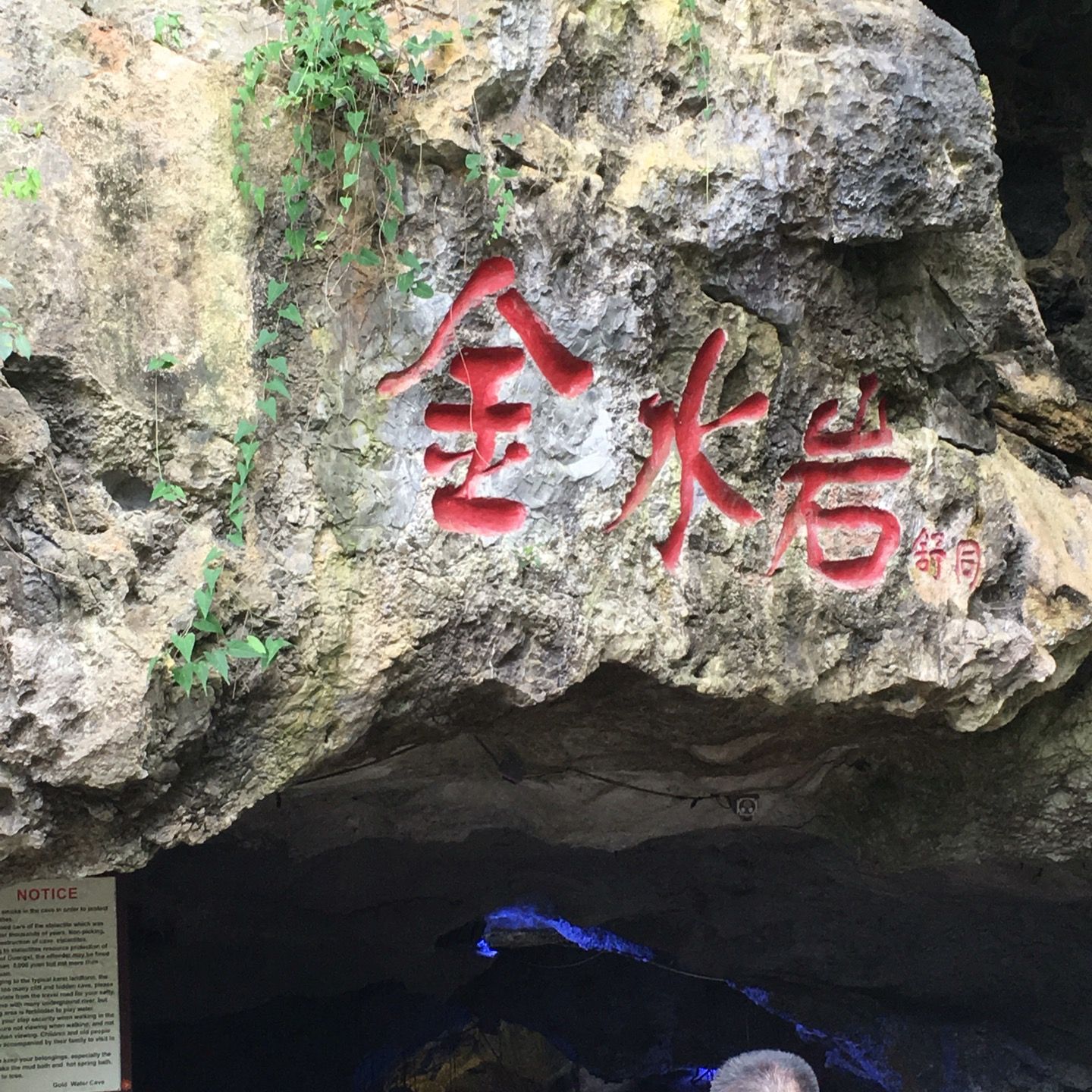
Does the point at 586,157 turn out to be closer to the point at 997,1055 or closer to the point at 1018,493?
the point at 1018,493

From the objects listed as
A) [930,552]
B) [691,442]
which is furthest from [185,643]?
[930,552]

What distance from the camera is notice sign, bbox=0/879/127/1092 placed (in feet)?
8.83

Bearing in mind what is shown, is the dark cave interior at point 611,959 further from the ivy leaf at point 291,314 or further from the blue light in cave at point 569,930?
the ivy leaf at point 291,314

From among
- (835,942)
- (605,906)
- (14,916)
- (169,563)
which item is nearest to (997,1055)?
(835,942)

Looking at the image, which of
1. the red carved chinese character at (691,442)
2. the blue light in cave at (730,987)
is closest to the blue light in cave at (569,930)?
the blue light in cave at (730,987)

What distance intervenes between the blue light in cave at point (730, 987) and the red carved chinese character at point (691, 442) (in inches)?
107

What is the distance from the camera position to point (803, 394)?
258 cm

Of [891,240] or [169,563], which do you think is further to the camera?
[891,240]

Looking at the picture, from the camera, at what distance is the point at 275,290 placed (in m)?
2.12

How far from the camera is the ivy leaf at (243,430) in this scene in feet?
6.78

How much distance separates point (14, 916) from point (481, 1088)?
232 centimetres

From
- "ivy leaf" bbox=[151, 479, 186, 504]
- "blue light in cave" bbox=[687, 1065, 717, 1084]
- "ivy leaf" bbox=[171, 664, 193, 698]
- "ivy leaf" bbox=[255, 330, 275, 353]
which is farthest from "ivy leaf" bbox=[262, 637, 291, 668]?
"blue light in cave" bbox=[687, 1065, 717, 1084]

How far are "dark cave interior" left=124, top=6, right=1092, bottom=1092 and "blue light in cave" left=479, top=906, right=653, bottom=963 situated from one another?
0.06 feet

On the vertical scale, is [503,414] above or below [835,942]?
above
